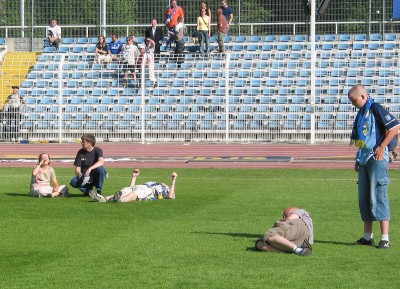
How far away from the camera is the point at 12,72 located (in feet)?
122

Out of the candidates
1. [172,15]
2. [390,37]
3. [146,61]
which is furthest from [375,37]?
A: [146,61]

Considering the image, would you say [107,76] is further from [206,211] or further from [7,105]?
[206,211]

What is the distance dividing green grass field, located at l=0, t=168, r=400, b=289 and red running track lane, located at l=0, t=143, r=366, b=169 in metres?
5.85

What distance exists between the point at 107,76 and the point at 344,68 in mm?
7936

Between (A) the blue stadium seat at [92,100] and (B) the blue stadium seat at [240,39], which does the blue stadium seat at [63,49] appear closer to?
(A) the blue stadium seat at [92,100]

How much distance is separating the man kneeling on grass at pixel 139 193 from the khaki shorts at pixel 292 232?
6141 millimetres

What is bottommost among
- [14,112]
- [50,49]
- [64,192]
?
[64,192]

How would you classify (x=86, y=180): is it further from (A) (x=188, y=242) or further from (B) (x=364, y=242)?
(B) (x=364, y=242)

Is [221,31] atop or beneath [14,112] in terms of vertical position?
atop

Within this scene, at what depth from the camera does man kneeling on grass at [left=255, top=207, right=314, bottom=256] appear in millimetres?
11742

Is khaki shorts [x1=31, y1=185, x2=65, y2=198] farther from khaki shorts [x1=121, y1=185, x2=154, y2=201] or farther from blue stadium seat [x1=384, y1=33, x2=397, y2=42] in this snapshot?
blue stadium seat [x1=384, y1=33, x2=397, y2=42]

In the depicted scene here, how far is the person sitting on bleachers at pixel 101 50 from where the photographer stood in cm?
3606

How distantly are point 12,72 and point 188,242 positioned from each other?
84.2 feet

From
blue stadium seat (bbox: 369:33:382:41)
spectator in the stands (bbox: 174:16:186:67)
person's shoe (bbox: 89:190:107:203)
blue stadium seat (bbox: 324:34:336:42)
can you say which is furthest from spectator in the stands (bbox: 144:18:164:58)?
person's shoe (bbox: 89:190:107:203)
